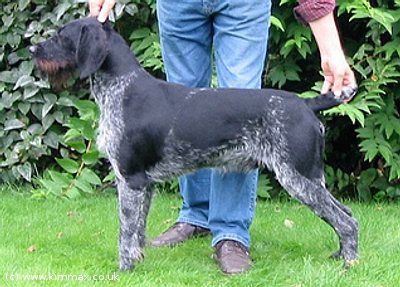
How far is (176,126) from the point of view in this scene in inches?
189

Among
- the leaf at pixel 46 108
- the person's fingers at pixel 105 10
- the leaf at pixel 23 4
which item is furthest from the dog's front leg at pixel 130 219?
the leaf at pixel 23 4

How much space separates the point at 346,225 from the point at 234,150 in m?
0.81

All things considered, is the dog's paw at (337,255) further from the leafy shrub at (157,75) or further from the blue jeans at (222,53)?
the leafy shrub at (157,75)

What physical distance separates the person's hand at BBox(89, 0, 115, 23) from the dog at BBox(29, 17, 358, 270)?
0.08 m

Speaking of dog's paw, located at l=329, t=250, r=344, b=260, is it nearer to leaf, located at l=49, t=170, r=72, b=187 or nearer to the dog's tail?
the dog's tail

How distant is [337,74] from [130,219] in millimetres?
1464

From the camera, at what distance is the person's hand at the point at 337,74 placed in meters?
4.75

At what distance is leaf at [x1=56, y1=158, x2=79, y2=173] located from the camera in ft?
23.5

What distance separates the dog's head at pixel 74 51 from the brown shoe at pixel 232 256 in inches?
53.6

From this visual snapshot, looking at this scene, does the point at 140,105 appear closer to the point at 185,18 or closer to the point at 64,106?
the point at 185,18

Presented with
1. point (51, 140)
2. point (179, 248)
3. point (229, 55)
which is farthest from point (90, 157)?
point (229, 55)

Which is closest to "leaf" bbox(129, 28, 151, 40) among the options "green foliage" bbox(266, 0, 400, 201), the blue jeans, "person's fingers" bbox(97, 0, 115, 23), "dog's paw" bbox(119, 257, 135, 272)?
"green foliage" bbox(266, 0, 400, 201)

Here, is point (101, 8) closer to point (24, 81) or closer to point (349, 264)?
point (349, 264)

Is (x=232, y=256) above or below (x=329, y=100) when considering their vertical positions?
below
